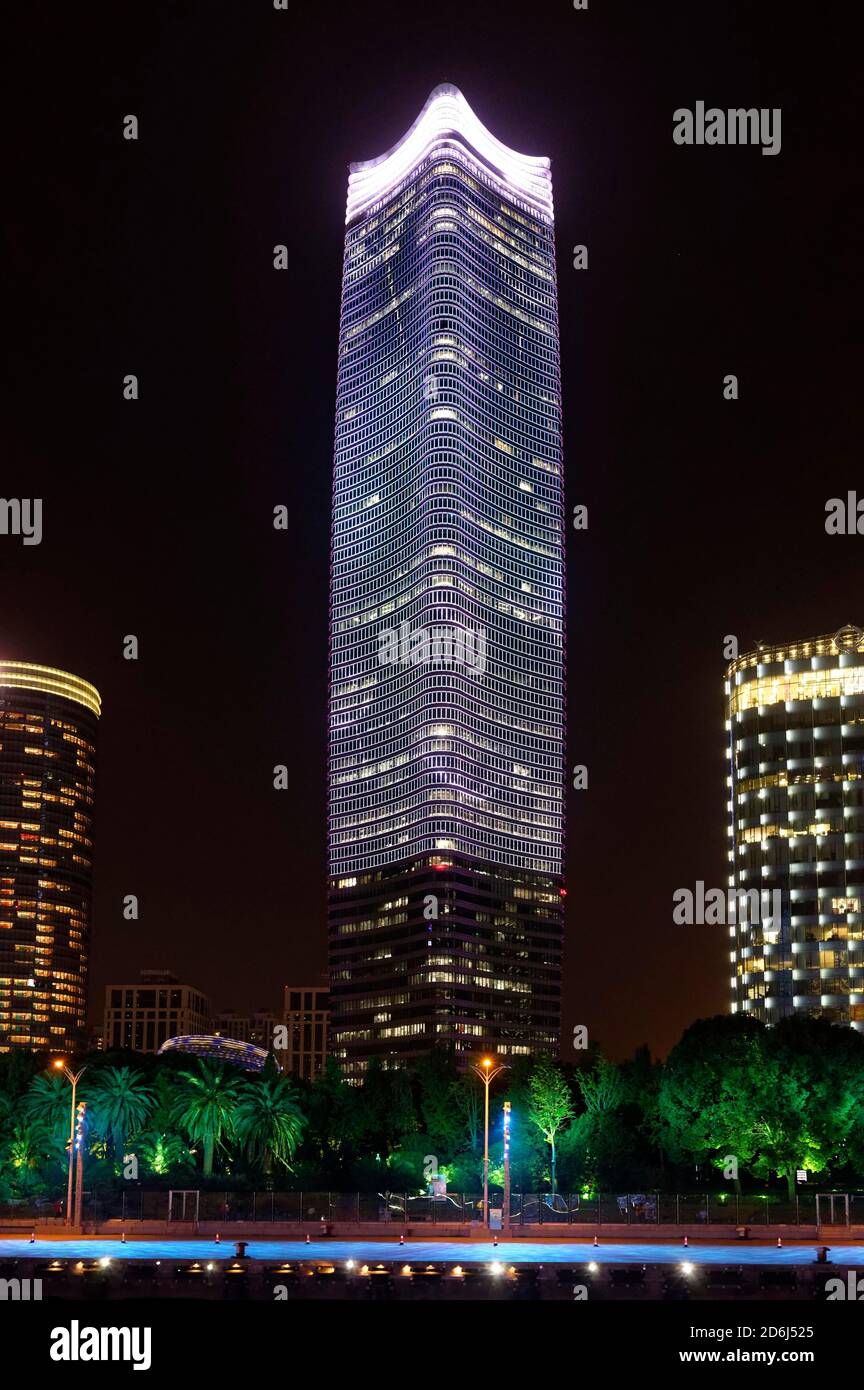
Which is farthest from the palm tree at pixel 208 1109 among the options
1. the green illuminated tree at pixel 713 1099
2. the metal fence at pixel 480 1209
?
the green illuminated tree at pixel 713 1099

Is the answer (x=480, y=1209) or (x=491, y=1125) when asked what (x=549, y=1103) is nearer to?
(x=491, y=1125)

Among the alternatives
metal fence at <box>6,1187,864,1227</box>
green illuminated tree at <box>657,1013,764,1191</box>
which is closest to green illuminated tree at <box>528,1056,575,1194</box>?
green illuminated tree at <box>657,1013,764,1191</box>

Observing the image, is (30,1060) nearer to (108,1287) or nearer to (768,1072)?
(768,1072)

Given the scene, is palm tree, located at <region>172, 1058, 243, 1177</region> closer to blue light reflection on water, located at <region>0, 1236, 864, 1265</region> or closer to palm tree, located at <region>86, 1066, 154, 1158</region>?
palm tree, located at <region>86, 1066, 154, 1158</region>

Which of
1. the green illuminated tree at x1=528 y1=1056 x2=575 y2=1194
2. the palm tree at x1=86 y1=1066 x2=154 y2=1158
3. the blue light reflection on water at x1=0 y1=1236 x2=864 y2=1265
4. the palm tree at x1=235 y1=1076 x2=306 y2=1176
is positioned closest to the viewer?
the blue light reflection on water at x1=0 y1=1236 x2=864 y2=1265

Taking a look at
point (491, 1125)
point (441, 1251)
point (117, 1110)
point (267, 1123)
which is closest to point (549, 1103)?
point (491, 1125)
